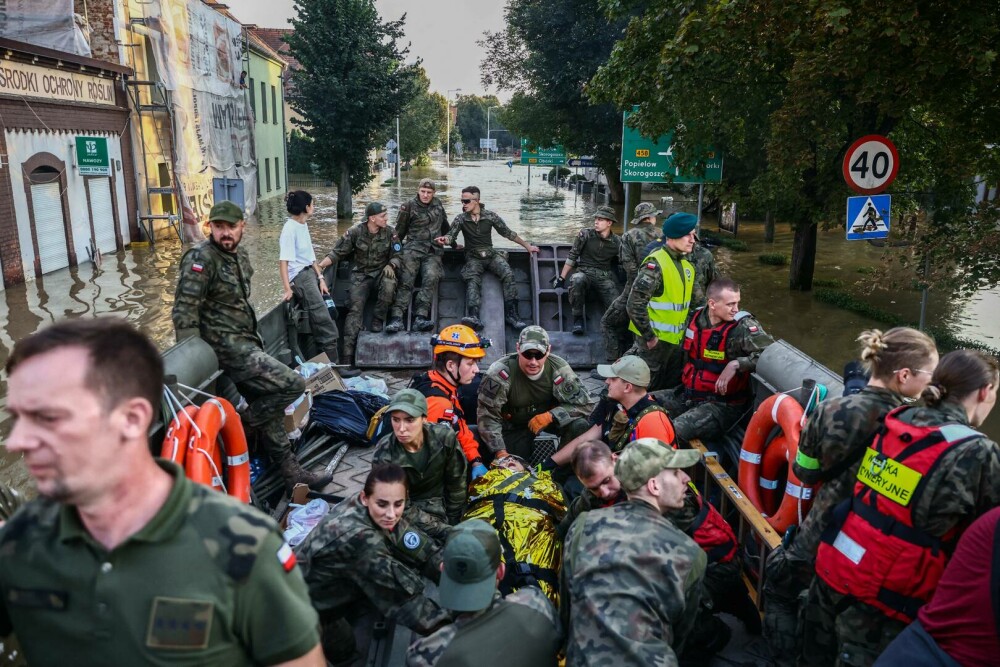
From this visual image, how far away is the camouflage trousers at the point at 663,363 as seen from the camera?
7.29 m

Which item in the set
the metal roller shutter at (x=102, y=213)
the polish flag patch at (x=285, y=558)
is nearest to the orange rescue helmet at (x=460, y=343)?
the polish flag patch at (x=285, y=558)

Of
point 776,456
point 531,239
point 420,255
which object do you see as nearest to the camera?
point 776,456

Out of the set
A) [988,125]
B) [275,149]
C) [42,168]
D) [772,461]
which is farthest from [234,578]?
[275,149]

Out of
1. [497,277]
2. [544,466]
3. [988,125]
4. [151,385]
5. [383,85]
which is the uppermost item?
[383,85]

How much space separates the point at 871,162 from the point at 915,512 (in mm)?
7049

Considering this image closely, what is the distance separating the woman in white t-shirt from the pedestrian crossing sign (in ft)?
19.4

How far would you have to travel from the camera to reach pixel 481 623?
2871mm

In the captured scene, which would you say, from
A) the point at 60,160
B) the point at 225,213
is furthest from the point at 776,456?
the point at 60,160

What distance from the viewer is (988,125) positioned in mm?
10273

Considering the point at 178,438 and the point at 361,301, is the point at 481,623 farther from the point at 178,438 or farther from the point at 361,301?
the point at 361,301

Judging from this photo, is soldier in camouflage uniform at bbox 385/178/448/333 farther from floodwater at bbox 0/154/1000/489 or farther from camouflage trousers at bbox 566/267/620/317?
floodwater at bbox 0/154/1000/489

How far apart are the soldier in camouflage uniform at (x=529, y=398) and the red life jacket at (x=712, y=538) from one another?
5.88 feet

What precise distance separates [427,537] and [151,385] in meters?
2.44

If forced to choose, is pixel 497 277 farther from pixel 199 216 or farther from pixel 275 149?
pixel 275 149
